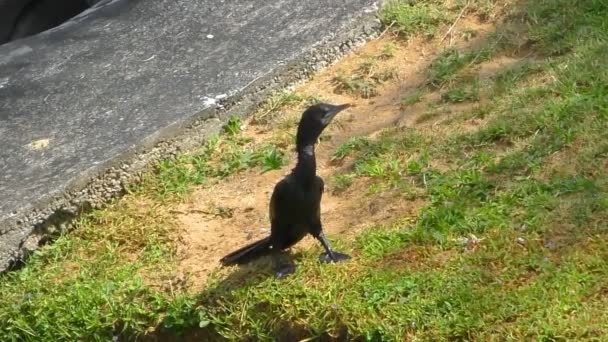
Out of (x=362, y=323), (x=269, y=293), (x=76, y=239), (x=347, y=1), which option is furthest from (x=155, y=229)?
(x=347, y=1)

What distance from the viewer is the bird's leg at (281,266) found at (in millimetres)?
4855

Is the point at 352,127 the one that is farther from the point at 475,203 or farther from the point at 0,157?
the point at 0,157

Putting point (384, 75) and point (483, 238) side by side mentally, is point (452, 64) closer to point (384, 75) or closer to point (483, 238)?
point (384, 75)

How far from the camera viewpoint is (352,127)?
606 cm

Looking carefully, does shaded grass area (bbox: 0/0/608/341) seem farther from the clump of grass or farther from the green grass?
the clump of grass

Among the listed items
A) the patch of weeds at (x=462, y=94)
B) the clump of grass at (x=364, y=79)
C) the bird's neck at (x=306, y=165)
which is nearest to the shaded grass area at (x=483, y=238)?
the patch of weeds at (x=462, y=94)

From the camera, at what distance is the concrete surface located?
5.86m

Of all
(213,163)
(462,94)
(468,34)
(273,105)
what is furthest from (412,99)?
(213,163)

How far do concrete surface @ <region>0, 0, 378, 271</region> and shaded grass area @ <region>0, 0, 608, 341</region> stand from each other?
17 cm

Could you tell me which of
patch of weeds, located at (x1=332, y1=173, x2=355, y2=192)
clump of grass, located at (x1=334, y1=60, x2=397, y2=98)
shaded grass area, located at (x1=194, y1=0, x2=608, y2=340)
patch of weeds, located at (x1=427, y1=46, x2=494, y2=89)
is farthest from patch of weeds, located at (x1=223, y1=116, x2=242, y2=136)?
patch of weeds, located at (x1=427, y1=46, x2=494, y2=89)

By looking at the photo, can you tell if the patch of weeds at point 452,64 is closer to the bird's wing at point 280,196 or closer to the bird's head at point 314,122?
the bird's head at point 314,122

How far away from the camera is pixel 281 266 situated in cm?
490

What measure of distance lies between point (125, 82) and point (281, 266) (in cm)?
218

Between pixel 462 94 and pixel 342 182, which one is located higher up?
pixel 462 94
